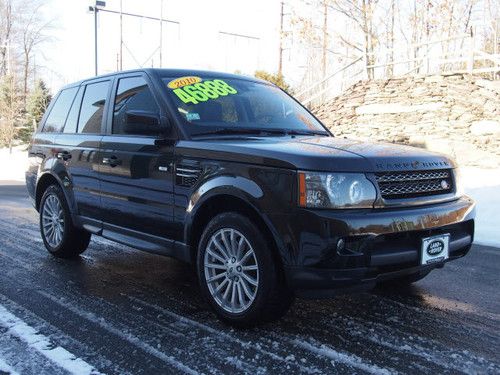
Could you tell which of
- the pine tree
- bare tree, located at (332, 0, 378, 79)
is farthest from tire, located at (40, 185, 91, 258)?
the pine tree

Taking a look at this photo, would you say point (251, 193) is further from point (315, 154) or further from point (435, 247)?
point (435, 247)

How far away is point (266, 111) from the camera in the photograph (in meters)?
4.52

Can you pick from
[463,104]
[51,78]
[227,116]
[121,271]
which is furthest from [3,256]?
[51,78]

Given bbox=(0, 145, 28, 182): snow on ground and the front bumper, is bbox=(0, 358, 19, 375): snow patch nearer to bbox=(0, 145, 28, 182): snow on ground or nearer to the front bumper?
the front bumper

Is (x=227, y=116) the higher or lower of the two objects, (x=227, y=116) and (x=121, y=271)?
the higher

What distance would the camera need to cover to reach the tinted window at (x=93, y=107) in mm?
4867

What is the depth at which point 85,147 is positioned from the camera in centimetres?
486

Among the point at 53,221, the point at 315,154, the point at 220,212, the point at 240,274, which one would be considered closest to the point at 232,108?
the point at 220,212

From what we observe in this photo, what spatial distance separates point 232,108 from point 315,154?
1.35 m

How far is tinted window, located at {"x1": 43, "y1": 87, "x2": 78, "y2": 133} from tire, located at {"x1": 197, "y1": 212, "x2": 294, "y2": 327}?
9.04ft

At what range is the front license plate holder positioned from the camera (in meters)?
3.27

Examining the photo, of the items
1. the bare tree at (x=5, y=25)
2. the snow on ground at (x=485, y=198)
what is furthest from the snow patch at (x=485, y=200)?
the bare tree at (x=5, y=25)

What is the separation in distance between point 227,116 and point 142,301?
159 centimetres

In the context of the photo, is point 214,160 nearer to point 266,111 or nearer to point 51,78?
point 266,111
